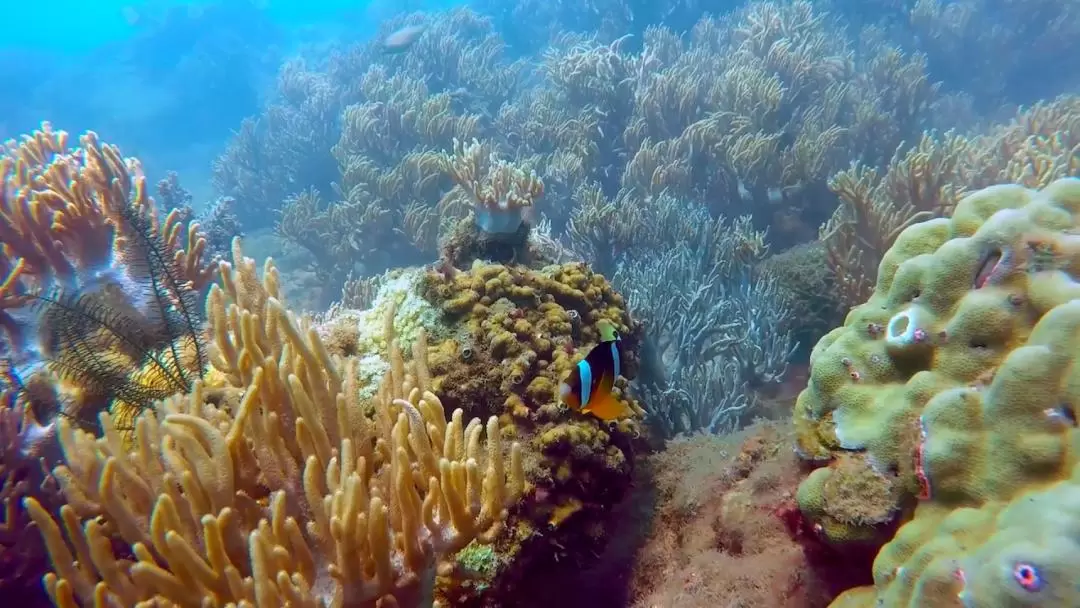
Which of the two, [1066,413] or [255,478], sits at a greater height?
[255,478]

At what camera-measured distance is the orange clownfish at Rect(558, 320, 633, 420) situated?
2.04m

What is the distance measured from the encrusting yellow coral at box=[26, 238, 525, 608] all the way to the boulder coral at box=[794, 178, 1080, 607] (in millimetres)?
1361

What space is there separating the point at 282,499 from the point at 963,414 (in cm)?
237

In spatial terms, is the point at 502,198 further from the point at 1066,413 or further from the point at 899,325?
the point at 1066,413

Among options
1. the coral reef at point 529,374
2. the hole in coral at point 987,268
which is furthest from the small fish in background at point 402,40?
the hole in coral at point 987,268

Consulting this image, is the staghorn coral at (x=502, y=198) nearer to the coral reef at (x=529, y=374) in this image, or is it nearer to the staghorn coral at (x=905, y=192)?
the coral reef at (x=529, y=374)

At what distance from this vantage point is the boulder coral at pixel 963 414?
1636 millimetres

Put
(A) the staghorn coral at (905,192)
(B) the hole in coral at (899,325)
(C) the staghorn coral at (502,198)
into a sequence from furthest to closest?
(A) the staghorn coral at (905,192) → (C) the staghorn coral at (502,198) → (B) the hole in coral at (899,325)

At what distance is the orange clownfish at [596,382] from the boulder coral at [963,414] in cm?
94

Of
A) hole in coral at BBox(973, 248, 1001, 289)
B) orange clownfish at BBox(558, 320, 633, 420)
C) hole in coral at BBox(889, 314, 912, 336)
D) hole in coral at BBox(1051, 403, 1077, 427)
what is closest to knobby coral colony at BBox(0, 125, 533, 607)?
orange clownfish at BBox(558, 320, 633, 420)

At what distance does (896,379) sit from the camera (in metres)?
2.37

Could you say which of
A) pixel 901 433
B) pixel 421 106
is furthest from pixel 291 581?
pixel 421 106

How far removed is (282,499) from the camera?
1.92m

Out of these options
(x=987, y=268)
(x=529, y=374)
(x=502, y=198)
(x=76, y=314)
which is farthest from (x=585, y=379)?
(x=76, y=314)
